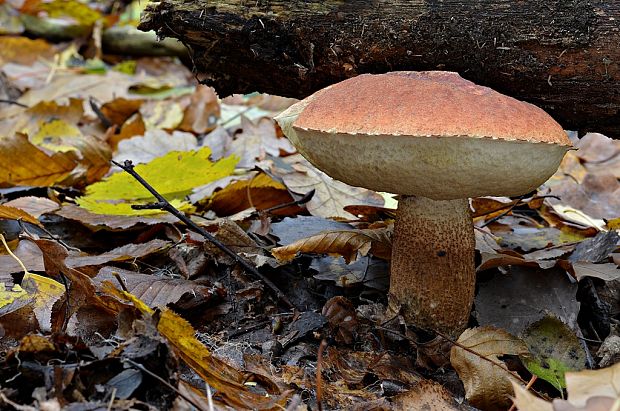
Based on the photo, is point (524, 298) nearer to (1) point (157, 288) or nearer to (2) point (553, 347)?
(2) point (553, 347)

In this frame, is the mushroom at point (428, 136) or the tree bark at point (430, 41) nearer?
the mushroom at point (428, 136)

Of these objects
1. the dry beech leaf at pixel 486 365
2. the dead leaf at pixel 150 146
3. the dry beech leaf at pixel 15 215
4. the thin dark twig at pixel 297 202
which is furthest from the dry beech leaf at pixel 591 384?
the dead leaf at pixel 150 146

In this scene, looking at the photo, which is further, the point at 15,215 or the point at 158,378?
the point at 15,215

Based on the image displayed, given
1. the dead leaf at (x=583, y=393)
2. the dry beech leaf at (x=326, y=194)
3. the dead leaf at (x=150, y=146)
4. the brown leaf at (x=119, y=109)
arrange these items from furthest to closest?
the brown leaf at (x=119, y=109) < the dead leaf at (x=150, y=146) < the dry beech leaf at (x=326, y=194) < the dead leaf at (x=583, y=393)

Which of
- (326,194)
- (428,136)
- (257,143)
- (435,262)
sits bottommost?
(257,143)

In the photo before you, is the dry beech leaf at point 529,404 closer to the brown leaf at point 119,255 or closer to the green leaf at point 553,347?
the green leaf at point 553,347

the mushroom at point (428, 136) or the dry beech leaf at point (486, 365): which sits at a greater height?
the mushroom at point (428, 136)

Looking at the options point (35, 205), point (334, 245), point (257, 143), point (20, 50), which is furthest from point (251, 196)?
point (20, 50)

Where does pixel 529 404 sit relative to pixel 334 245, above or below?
above
